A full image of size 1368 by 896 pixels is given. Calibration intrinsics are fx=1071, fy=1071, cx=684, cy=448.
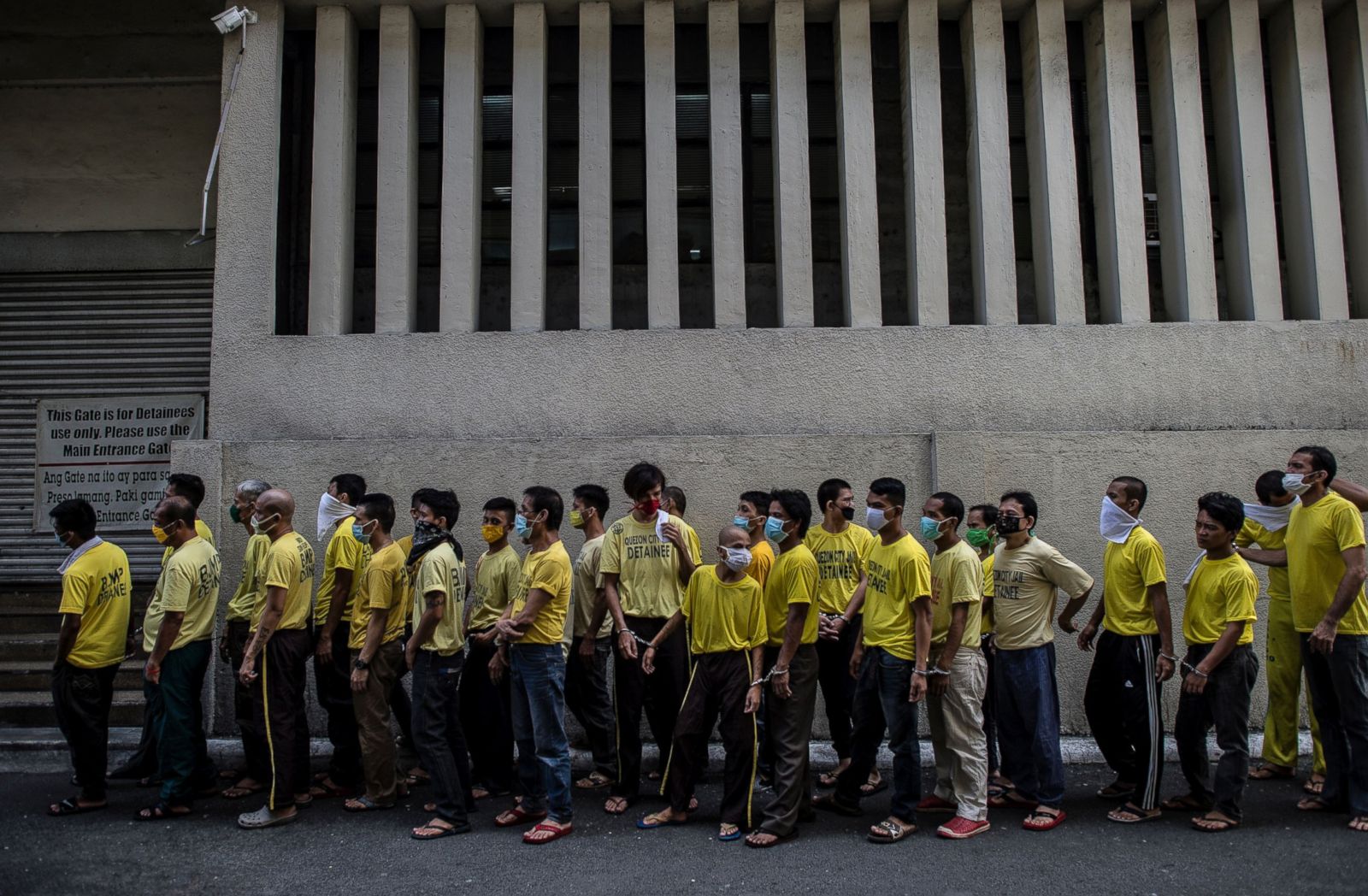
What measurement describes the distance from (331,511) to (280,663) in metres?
1.08

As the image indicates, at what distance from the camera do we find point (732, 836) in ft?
19.0

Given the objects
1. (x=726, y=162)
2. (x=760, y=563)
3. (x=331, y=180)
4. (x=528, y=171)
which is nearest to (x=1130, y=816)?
(x=760, y=563)

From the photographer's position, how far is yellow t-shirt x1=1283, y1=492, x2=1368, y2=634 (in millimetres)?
5883

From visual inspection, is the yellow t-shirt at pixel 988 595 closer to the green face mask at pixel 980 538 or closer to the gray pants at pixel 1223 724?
the green face mask at pixel 980 538

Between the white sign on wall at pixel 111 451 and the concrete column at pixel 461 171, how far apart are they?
8.95 feet

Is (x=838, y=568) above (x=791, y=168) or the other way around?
the other way around

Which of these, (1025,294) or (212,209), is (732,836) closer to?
(1025,294)

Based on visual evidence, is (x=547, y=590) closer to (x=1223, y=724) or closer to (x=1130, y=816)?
(x=1130, y=816)

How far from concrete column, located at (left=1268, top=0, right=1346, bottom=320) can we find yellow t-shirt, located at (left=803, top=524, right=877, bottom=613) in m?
4.59

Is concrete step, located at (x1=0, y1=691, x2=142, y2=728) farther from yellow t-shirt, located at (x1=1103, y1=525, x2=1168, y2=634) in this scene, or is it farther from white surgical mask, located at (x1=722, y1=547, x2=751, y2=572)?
yellow t-shirt, located at (x1=1103, y1=525, x2=1168, y2=634)

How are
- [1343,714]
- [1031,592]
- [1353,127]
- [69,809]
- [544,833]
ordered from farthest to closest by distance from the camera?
[1353,127] → [69,809] → [1031,592] → [1343,714] → [544,833]

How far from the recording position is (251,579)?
6.80 meters

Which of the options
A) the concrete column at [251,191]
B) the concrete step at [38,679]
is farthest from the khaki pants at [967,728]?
the concrete step at [38,679]

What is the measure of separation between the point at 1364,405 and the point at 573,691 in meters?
6.37
